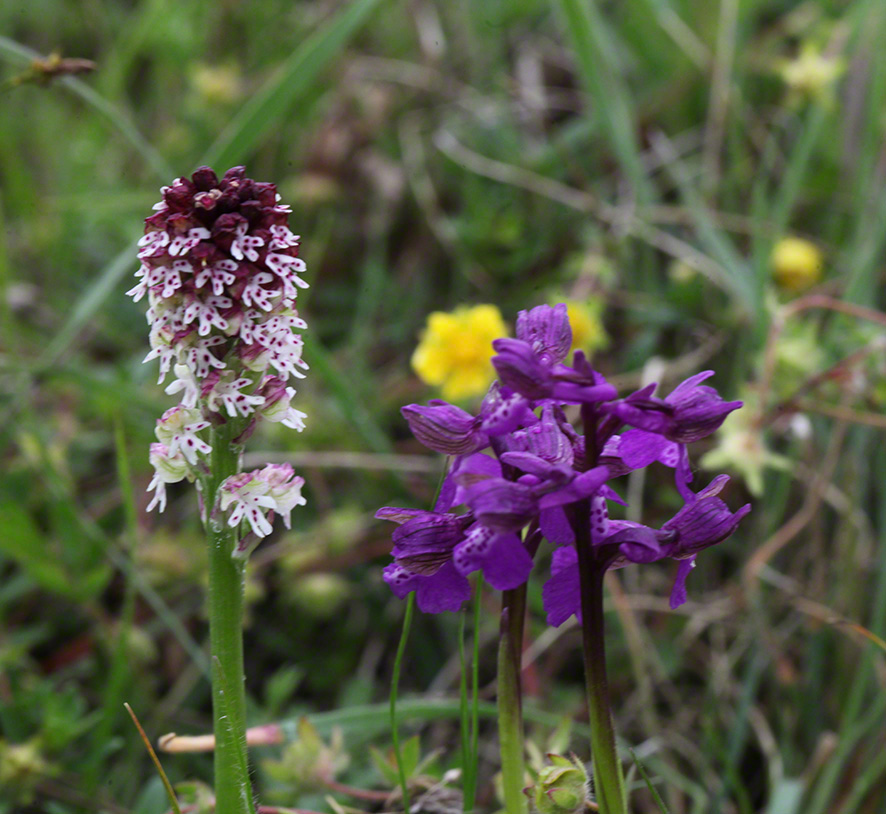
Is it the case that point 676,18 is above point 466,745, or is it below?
above

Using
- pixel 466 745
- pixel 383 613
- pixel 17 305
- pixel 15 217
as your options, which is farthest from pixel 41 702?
pixel 15 217

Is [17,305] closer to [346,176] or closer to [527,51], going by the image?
[346,176]

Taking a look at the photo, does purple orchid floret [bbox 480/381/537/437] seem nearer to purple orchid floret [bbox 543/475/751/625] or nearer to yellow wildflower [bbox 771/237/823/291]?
purple orchid floret [bbox 543/475/751/625]

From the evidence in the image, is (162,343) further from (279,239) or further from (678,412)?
(678,412)

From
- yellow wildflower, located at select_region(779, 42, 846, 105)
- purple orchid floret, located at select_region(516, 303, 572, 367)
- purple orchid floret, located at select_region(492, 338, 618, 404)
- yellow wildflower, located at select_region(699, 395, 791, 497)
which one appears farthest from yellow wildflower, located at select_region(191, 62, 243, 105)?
purple orchid floret, located at select_region(492, 338, 618, 404)

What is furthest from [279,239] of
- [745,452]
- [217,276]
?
[745,452]

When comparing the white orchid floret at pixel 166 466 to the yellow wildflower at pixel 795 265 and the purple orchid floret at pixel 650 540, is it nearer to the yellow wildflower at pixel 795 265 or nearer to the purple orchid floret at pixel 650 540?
the purple orchid floret at pixel 650 540
